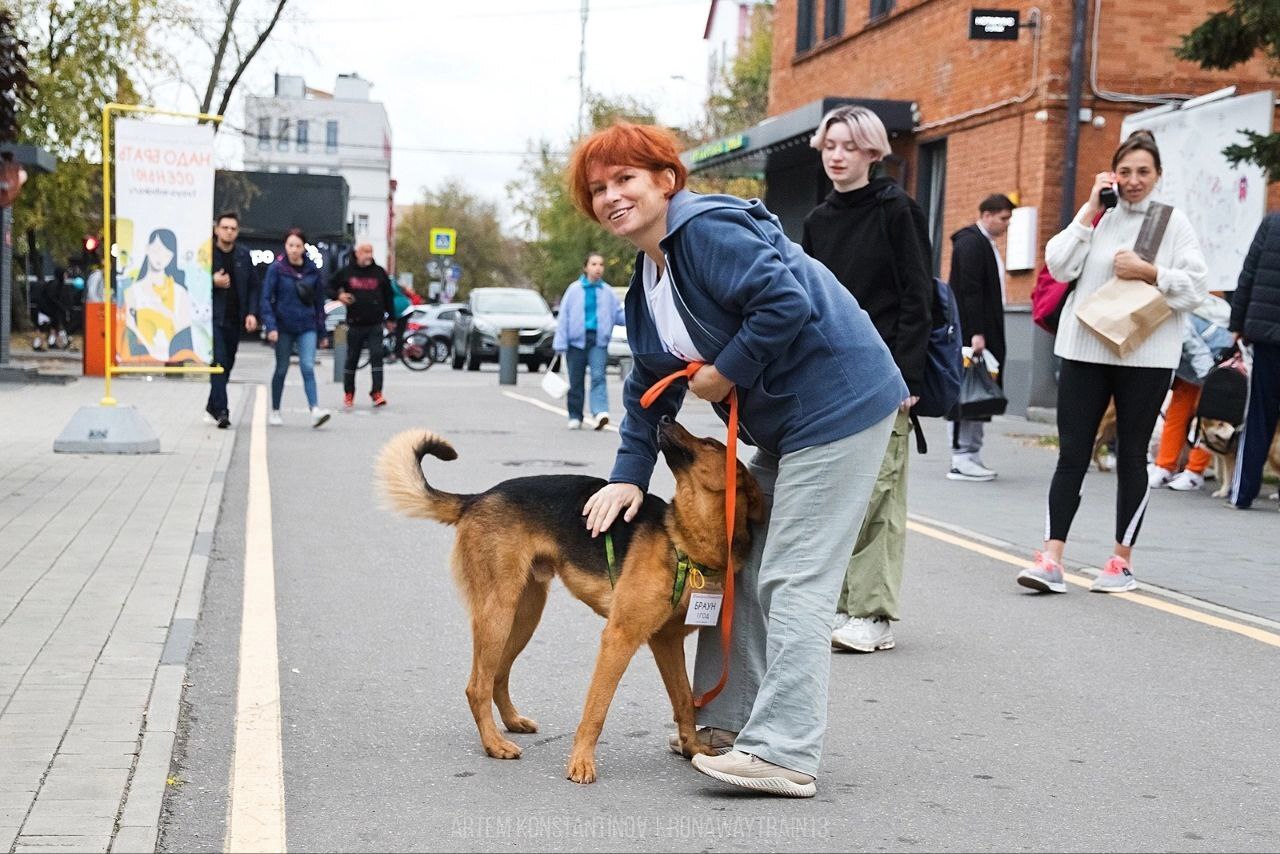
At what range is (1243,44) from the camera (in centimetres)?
1346

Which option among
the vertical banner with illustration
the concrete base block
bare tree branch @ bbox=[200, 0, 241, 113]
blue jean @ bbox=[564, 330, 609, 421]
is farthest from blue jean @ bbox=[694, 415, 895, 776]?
bare tree branch @ bbox=[200, 0, 241, 113]

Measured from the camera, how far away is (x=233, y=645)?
6.48 metres

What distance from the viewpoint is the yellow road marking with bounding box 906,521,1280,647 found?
706 cm

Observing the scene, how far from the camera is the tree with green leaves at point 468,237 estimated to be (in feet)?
344

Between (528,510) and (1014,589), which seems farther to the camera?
(1014,589)

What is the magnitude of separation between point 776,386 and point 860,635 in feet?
7.62

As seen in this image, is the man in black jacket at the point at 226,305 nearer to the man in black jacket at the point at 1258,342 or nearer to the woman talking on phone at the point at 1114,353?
the man in black jacket at the point at 1258,342

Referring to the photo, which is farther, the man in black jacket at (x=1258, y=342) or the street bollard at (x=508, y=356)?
the street bollard at (x=508, y=356)

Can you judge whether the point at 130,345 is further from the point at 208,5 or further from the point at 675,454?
the point at 208,5

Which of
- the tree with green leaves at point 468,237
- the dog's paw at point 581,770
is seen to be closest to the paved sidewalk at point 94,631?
the dog's paw at point 581,770

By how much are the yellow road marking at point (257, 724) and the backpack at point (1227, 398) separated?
22.6ft

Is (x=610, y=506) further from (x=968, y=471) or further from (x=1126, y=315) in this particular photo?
(x=968, y=471)

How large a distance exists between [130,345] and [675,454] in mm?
11511

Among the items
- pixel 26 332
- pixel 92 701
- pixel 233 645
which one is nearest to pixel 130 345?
pixel 233 645
